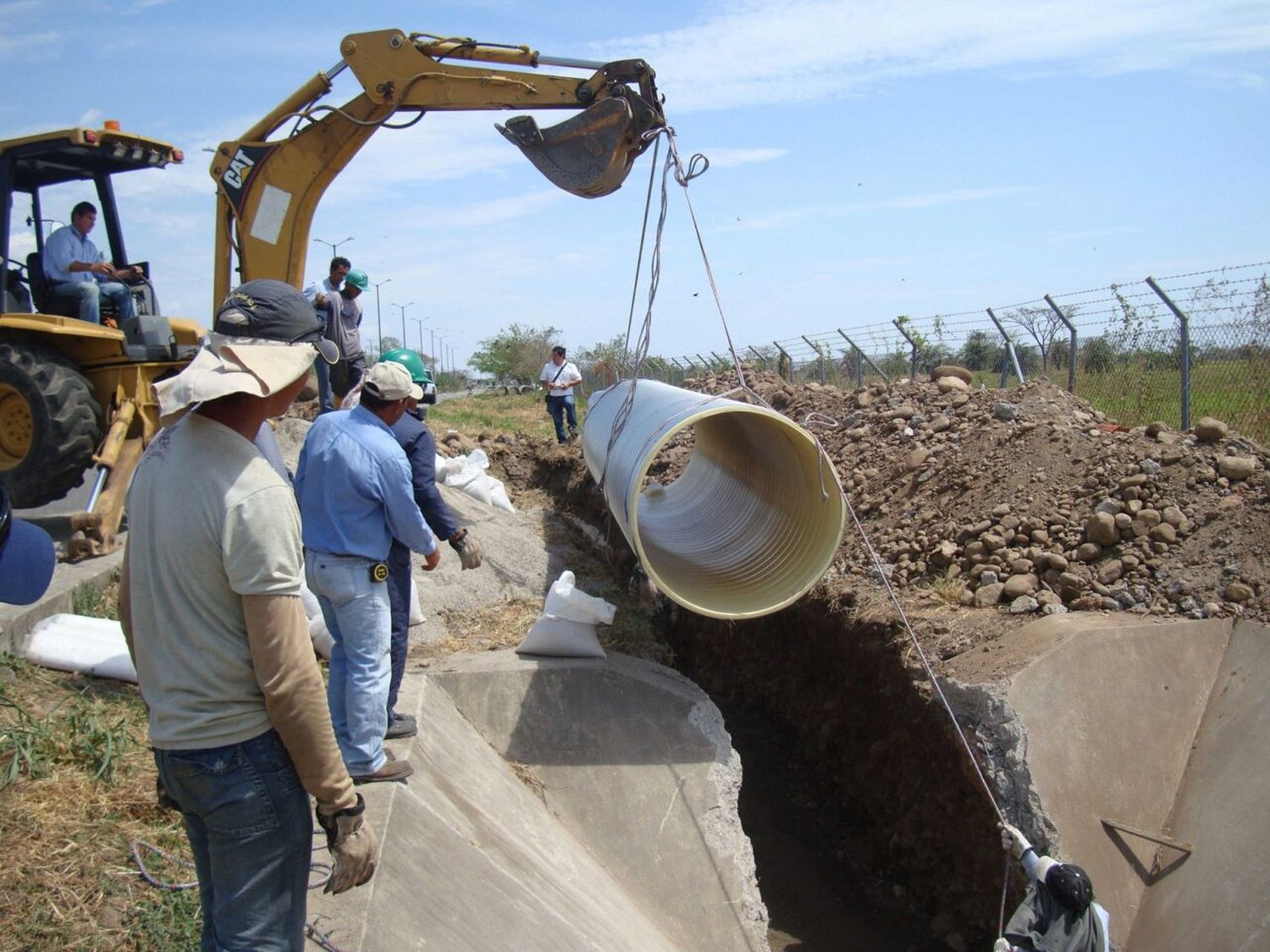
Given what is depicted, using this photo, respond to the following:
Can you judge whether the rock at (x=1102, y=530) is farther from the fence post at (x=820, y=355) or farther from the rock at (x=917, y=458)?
the fence post at (x=820, y=355)

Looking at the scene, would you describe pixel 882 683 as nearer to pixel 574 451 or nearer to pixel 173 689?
pixel 173 689

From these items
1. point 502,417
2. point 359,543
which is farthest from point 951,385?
point 502,417

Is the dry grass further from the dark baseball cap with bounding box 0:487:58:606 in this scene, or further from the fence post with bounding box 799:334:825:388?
the fence post with bounding box 799:334:825:388

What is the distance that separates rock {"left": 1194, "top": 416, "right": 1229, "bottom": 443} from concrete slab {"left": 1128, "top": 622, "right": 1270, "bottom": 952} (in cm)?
167

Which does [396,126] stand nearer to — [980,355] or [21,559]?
[21,559]

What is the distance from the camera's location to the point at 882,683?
568 cm

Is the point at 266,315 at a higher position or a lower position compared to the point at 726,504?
higher

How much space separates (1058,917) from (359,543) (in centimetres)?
288

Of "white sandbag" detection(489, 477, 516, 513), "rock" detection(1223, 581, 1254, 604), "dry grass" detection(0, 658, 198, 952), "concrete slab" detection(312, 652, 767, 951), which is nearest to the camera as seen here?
"dry grass" detection(0, 658, 198, 952)

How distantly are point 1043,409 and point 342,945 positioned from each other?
6058mm

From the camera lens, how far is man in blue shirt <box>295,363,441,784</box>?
3.88 meters

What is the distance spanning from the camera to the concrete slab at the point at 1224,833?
3.95 m

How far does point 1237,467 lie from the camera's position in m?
5.61

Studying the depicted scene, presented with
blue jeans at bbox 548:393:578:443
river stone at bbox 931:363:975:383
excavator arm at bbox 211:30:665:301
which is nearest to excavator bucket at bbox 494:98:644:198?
Answer: excavator arm at bbox 211:30:665:301
